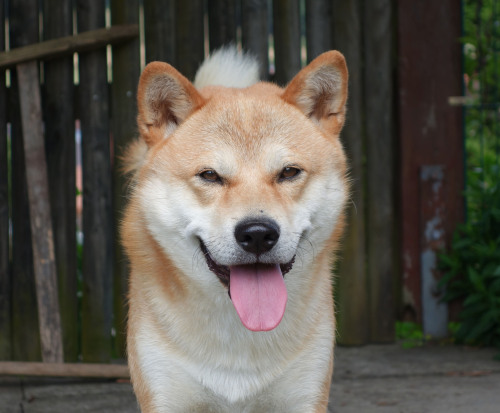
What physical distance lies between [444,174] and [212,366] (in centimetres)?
307

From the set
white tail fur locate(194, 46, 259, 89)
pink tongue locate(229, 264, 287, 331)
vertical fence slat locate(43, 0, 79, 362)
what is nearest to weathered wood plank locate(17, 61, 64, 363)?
vertical fence slat locate(43, 0, 79, 362)

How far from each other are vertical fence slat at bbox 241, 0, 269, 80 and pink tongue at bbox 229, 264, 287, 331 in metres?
2.69

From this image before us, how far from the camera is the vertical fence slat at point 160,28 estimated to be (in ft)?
17.2

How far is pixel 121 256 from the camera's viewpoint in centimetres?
529

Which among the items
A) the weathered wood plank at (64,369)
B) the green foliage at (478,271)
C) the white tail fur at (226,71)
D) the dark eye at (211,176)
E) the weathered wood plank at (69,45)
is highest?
the weathered wood plank at (69,45)

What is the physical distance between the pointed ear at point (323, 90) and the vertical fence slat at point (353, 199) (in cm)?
211

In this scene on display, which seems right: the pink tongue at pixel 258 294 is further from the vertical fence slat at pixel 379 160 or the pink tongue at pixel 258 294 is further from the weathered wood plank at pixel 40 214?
the vertical fence slat at pixel 379 160

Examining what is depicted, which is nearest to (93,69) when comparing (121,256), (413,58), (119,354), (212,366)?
(121,256)

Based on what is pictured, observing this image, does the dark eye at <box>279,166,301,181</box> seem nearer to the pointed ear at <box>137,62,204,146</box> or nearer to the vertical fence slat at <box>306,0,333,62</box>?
the pointed ear at <box>137,62,204,146</box>

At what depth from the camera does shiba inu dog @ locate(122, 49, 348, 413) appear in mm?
2959

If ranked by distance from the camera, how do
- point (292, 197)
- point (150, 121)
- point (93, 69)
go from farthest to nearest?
point (93, 69) → point (150, 121) → point (292, 197)

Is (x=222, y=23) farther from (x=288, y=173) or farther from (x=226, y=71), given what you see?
(x=288, y=173)

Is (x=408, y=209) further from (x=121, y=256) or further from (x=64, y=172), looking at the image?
(x=64, y=172)

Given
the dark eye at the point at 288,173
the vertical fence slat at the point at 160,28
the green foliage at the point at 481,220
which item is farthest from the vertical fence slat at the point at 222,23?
the dark eye at the point at 288,173
